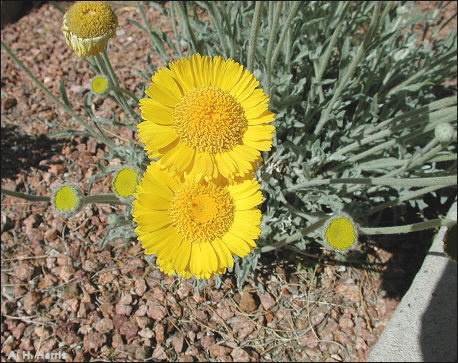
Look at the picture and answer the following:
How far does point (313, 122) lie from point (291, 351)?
5.31ft

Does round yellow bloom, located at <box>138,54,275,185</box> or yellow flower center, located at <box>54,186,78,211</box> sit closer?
round yellow bloom, located at <box>138,54,275,185</box>

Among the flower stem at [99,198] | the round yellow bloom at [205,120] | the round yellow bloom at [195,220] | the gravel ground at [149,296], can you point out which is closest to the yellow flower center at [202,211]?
the round yellow bloom at [195,220]

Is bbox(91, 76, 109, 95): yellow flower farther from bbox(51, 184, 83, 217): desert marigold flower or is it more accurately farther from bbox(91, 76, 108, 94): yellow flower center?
bbox(51, 184, 83, 217): desert marigold flower

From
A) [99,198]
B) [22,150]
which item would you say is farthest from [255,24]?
[22,150]

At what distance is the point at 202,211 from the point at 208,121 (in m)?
0.40

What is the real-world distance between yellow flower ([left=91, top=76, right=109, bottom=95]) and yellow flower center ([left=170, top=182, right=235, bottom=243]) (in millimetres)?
854

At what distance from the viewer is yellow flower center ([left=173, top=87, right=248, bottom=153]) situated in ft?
5.81

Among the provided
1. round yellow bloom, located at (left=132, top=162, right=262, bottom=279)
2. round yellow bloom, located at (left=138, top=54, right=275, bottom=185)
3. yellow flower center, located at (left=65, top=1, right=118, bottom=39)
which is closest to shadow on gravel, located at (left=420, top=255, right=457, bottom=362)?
round yellow bloom, located at (left=132, top=162, right=262, bottom=279)

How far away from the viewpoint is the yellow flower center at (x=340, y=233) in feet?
6.07

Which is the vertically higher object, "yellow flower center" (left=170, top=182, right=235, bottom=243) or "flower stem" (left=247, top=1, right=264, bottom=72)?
"flower stem" (left=247, top=1, right=264, bottom=72)

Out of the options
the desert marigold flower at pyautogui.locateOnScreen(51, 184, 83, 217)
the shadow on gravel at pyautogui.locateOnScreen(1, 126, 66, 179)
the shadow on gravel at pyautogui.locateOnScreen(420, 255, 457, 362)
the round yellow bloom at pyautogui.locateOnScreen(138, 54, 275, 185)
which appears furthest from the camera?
the shadow on gravel at pyautogui.locateOnScreen(1, 126, 66, 179)

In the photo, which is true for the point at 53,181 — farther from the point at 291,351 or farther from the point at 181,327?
the point at 291,351

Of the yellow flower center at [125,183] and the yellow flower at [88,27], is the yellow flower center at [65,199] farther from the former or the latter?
the yellow flower at [88,27]

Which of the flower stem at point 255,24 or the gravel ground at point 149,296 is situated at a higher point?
the flower stem at point 255,24
